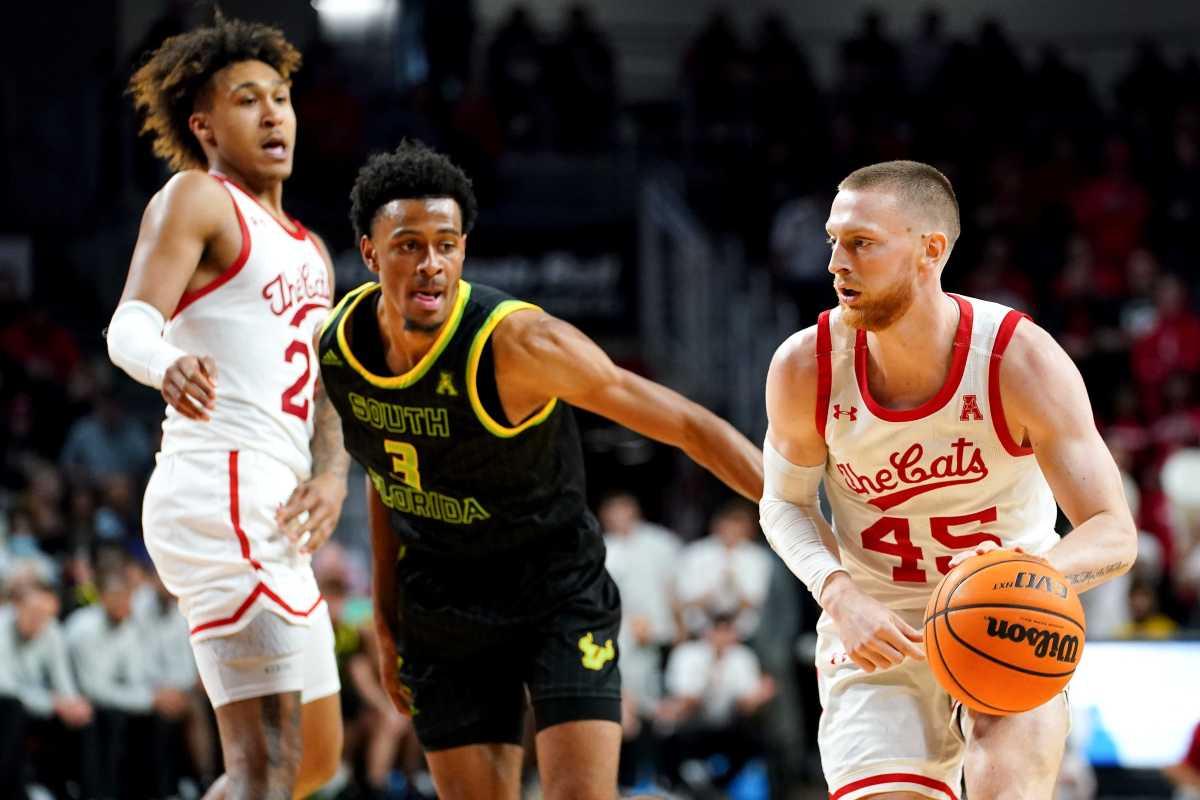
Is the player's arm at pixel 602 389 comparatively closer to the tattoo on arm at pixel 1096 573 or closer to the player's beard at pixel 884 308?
the player's beard at pixel 884 308

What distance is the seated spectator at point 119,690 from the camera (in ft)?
35.0


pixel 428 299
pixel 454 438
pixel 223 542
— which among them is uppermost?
pixel 428 299

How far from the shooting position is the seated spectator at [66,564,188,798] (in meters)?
10.7

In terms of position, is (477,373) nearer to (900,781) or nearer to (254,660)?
(254,660)

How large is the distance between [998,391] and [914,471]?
0.96ft

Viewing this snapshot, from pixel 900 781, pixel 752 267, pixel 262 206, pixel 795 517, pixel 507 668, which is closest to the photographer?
pixel 900 781

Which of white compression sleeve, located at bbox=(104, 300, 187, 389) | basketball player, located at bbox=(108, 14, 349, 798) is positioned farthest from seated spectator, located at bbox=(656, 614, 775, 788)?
white compression sleeve, located at bbox=(104, 300, 187, 389)

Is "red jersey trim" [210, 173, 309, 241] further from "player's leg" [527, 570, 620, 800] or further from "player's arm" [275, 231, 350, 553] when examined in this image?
"player's leg" [527, 570, 620, 800]

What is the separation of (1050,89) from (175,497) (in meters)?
14.1

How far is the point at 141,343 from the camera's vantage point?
13.9ft

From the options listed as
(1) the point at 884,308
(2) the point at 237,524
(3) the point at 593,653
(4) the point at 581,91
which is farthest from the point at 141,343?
(4) the point at 581,91

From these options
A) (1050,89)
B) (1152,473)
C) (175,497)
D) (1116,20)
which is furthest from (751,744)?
(1116,20)

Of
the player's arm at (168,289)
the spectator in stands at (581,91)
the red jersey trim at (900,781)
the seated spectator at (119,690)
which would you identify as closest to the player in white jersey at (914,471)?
the red jersey trim at (900,781)

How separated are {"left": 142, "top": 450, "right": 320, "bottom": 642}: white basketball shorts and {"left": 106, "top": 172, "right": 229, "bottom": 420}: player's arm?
34cm
